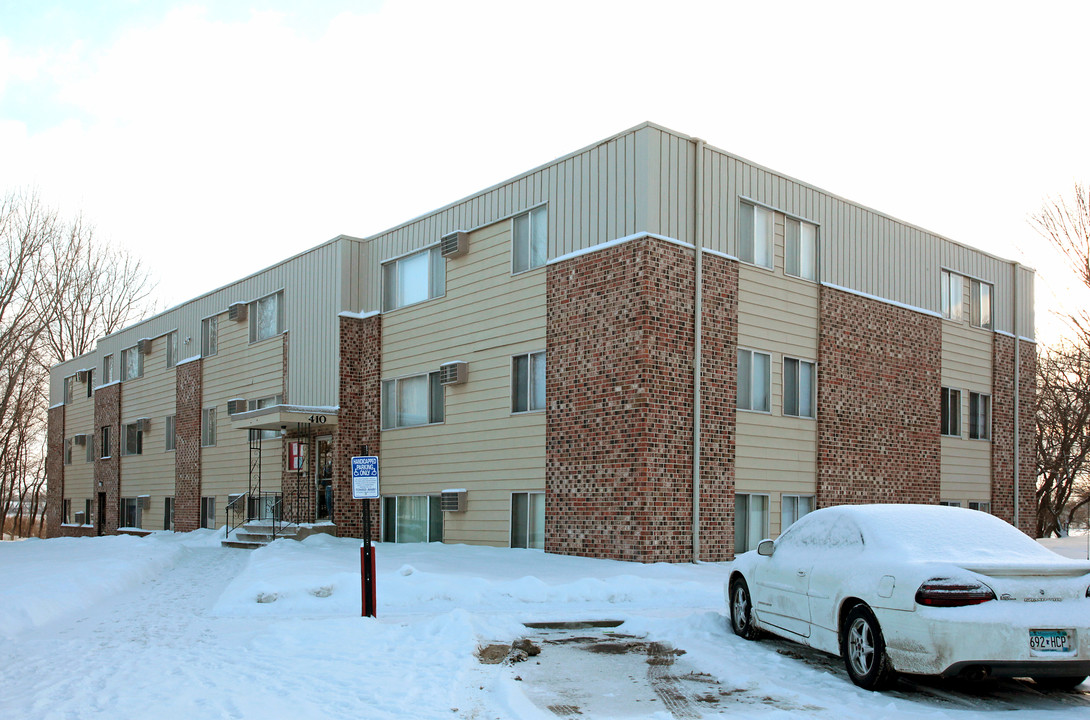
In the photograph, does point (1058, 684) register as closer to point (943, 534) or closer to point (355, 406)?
point (943, 534)

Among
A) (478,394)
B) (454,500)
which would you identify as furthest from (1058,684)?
(454,500)

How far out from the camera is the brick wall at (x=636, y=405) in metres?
16.5

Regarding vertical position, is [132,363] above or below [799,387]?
above

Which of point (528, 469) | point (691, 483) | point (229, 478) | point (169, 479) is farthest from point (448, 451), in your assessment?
point (169, 479)

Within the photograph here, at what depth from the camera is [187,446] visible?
3209 cm

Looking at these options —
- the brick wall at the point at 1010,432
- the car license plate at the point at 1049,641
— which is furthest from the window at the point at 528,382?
the brick wall at the point at 1010,432

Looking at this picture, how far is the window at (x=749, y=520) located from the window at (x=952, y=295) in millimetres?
8647

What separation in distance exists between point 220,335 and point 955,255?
2157 centimetres

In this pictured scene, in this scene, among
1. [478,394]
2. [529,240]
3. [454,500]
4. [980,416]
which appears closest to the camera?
[529,240]

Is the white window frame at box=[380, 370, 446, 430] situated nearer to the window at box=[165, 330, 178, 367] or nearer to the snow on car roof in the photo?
the window at box=[165, 330, 178, 367]

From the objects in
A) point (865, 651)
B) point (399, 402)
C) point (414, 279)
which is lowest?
point (865, 651)

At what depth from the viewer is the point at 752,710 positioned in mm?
6941

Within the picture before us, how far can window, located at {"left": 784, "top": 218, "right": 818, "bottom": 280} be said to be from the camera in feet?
65.7

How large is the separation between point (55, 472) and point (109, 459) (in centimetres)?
928
